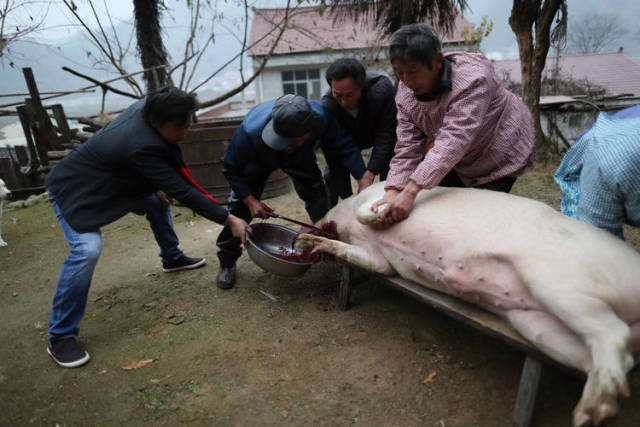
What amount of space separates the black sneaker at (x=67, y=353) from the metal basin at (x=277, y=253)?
48.6 inches

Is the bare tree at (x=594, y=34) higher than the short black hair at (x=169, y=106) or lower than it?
higher

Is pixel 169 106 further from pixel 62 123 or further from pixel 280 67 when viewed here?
pixel 280 67

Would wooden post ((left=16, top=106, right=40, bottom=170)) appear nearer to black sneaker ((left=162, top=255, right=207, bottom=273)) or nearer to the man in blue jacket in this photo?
black sneaker ((left=162, top=255, right=207, bottom=273))

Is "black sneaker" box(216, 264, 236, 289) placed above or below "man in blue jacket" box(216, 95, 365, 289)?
below

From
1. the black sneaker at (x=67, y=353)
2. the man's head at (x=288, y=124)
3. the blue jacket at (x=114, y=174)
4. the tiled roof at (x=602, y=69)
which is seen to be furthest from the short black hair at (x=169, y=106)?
the tiled roof at (x=602, y=69)

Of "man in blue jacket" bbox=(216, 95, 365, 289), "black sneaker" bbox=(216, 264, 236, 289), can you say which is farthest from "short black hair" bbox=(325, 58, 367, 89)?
"black sneaker" bbox=(216, 264, 236, 289)

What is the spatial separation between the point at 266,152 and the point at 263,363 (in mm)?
1438

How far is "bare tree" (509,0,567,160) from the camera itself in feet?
17.5

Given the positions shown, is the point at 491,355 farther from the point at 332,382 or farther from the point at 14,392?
the point at 14,392

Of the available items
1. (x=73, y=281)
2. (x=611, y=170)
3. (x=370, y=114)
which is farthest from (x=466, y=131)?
(x=73, y=281)

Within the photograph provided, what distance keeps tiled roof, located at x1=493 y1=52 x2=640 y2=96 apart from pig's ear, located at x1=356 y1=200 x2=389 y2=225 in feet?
48.0

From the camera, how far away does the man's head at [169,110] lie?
93.0 inches

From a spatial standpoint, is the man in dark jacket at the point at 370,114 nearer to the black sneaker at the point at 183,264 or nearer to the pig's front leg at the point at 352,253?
the pig's front leg at the point at 352,253

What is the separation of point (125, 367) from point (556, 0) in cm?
624
